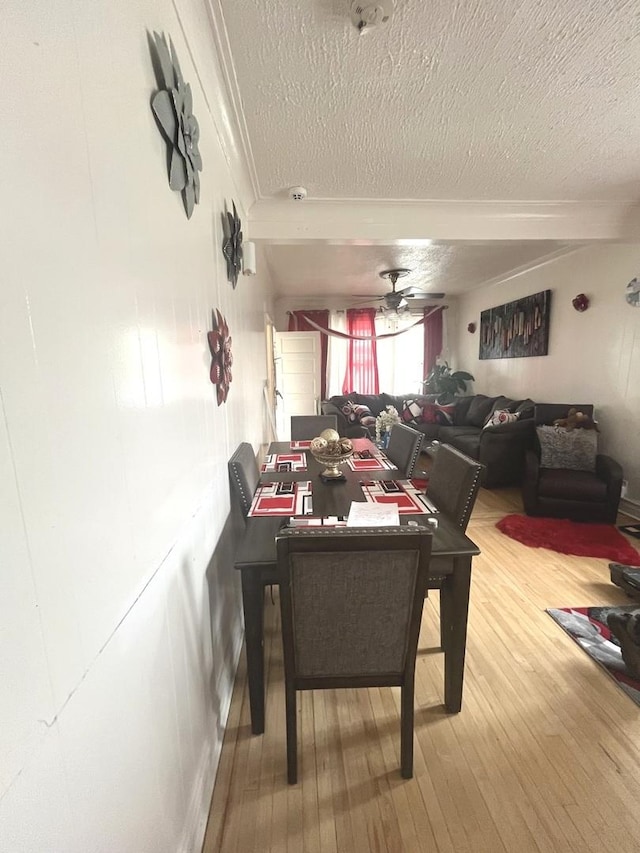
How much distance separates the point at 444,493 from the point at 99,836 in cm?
153

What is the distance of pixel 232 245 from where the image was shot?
5.73ft

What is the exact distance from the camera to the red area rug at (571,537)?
8.42 ft

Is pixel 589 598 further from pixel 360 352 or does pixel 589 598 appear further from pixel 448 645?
pixel 360 352

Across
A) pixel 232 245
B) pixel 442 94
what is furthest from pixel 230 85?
pixel 442 94

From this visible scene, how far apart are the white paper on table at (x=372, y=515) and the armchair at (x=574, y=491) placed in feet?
7.23

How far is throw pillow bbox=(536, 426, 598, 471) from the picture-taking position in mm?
Result: 3094

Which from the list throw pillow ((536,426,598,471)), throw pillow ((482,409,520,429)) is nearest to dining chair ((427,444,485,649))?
throw pillow ((536,426,598,471))

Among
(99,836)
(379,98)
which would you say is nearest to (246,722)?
(99,836)

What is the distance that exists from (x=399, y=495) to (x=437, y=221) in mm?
2061

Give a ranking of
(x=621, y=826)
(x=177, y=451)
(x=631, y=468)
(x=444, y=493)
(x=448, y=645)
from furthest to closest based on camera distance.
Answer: (x=631, y=468)
(x=444, y=493)
(x=448, y=645)
(x=621, y=826)
(x=177, y=451)

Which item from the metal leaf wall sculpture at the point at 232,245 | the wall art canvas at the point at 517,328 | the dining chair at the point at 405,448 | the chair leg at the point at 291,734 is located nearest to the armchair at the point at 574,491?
the dining chair at the point at 405,448

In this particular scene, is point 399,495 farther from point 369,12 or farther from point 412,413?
point 412,413

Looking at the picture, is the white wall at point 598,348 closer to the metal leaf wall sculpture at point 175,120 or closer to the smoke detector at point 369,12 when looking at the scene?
the smoke detector at point 369,12

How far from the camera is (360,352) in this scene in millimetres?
6340
